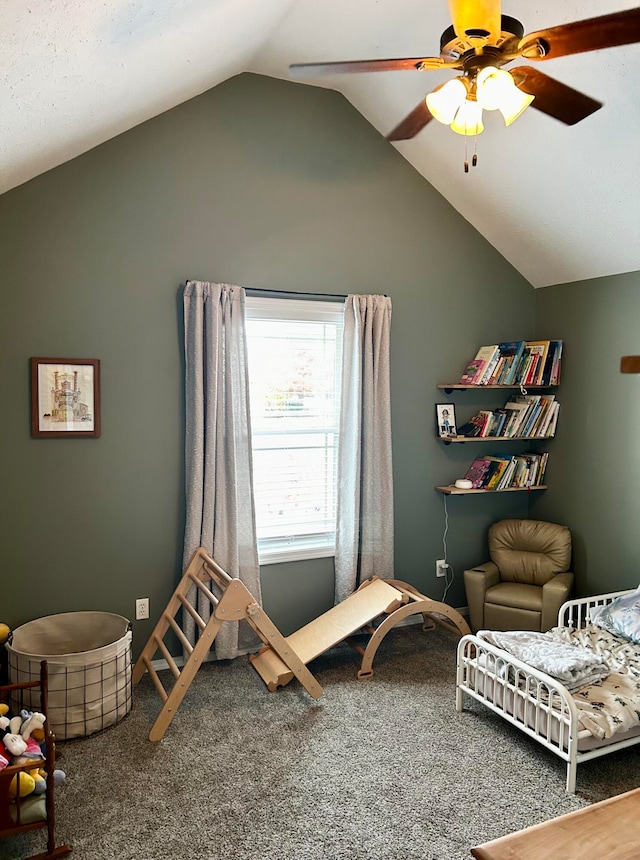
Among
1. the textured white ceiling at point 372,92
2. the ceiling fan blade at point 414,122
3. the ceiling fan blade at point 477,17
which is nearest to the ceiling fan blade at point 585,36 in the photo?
the ceiling fan blade at point 477,17

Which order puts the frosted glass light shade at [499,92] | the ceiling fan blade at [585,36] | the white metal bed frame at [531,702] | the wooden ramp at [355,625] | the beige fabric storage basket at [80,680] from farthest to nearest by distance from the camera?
1. the wooden ramp at [355,625]
2. the beige fabric storage basket at [80,680]
3. the white metal bed frame at [531,702]
4. the frosted glass light shade at [499,92]
5. the ceiling fan blade at [585,36]

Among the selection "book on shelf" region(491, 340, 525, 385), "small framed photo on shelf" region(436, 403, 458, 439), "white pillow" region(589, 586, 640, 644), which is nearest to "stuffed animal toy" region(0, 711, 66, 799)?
"white pillow" region(589, 586, 640, 644)

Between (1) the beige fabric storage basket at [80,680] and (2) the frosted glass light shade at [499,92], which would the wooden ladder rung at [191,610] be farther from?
(2) the frosted glass light shade at [499,92]

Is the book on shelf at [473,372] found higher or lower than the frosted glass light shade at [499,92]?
lower

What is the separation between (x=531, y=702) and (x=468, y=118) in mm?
2361

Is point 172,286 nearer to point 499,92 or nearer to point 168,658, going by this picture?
point 168,658

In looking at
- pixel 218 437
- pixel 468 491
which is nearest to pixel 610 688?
pixel 468 491

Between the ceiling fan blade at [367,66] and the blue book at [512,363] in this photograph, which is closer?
the ceiling fan blade at [367,66]

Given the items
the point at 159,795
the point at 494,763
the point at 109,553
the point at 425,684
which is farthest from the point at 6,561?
the point at 494,763

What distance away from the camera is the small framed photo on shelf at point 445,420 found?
447 centimetres

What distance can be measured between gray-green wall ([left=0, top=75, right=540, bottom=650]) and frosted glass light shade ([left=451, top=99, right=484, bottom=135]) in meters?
1.76

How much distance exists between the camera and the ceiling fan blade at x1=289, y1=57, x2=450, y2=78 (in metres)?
2.10

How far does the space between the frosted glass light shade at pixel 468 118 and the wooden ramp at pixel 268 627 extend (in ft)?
6.87

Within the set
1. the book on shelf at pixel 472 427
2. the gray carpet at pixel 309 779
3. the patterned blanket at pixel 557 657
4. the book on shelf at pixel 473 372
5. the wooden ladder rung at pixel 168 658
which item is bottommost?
the gray carpet at pixel 309 779
